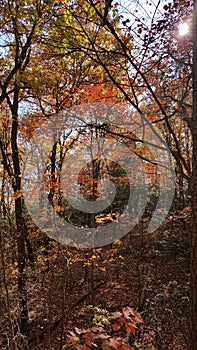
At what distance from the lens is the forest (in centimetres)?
288

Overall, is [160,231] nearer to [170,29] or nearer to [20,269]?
[20,269]

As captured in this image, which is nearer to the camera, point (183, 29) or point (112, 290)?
point (183, 29)

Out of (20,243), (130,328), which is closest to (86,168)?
(20,243)

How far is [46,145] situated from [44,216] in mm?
3662

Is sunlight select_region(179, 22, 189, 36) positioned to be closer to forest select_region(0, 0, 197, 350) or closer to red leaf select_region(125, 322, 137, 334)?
forest select_region(0, 0, 197, 350)

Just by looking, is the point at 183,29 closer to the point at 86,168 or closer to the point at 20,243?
the point at 20,243

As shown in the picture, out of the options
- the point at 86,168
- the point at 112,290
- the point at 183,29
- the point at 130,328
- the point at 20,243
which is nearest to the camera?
the point at 130,328

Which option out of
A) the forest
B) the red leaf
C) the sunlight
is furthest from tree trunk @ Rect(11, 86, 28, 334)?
the sunlight

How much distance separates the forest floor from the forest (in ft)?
0.14

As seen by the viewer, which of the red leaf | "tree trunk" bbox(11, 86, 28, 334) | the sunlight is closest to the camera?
the red leaf

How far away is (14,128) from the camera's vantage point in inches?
261

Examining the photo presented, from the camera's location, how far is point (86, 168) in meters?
9.64

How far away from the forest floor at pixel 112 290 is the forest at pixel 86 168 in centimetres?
4

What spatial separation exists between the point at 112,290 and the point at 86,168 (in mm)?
4418
